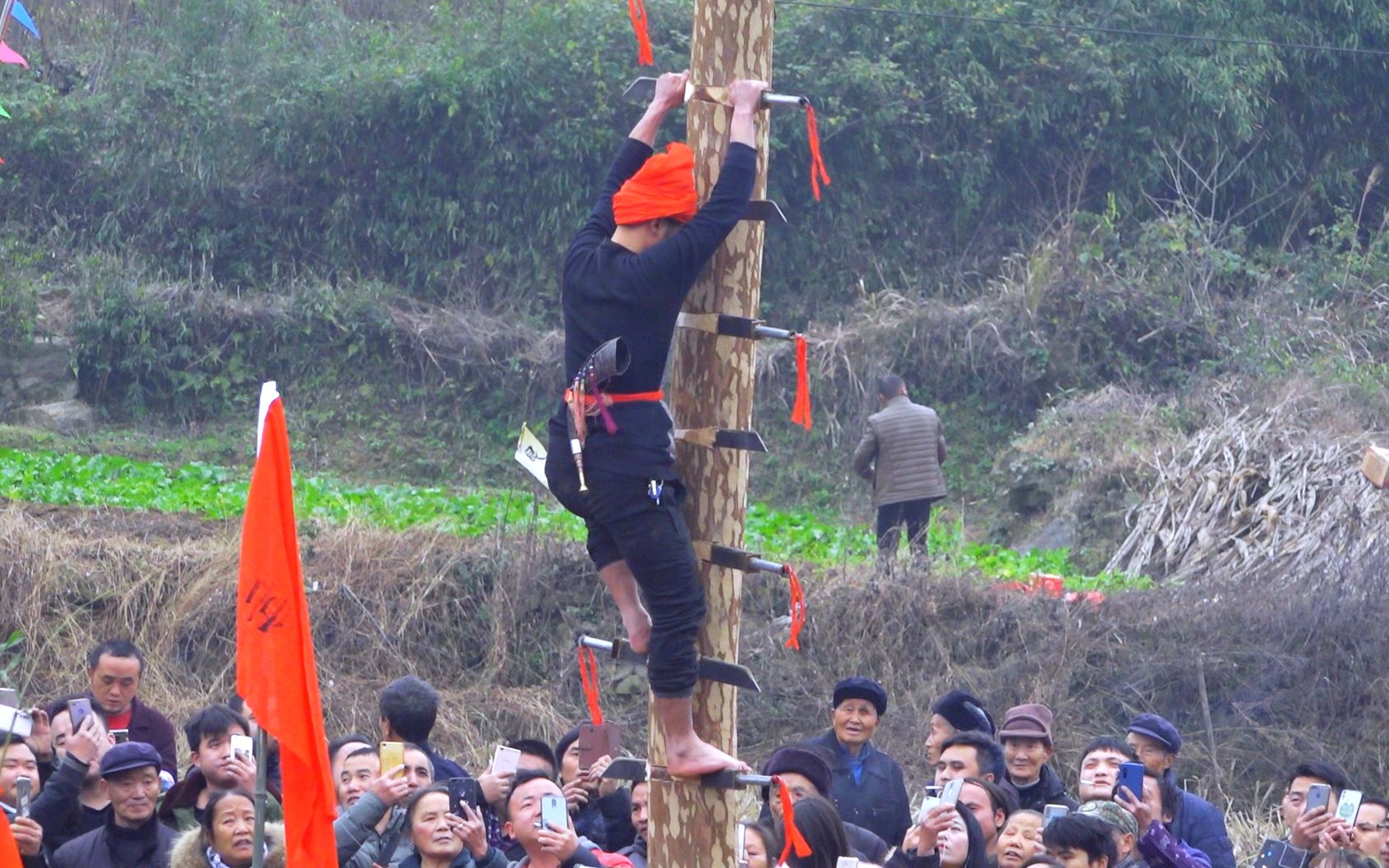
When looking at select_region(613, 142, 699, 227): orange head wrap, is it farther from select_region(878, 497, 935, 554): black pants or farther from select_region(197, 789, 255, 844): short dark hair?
select_region(878, 497, 935, 554): black pants

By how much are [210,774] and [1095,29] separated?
17854mm

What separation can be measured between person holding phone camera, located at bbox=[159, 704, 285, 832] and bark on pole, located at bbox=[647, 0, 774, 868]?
249 centimetres

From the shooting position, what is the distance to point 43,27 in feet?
79.1

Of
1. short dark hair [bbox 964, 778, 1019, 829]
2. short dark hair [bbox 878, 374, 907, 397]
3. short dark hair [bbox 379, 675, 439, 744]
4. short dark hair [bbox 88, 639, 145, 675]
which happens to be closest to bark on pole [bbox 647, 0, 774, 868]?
short dark hair [bbox 964, 778, 1019, 829]

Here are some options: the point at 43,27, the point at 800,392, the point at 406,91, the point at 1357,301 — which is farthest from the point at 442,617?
the point at 43,27

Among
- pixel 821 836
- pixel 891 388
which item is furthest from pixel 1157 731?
pixel 891 388

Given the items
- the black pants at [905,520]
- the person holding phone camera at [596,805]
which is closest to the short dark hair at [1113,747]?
the person holding phone camera at [596,805]

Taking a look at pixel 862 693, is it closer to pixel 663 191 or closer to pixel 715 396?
pixel 715 396

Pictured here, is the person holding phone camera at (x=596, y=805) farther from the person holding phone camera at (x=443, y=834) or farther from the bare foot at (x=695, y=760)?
→ the bare foot at (x=695, y=760)

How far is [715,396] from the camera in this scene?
4.84m

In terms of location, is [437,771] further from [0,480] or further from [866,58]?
[866,58]

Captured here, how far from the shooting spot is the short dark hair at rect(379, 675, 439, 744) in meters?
7.93

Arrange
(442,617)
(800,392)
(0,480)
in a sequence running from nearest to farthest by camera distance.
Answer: (800,392) < (442,617) < (0,480)

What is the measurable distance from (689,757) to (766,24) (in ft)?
6.34
